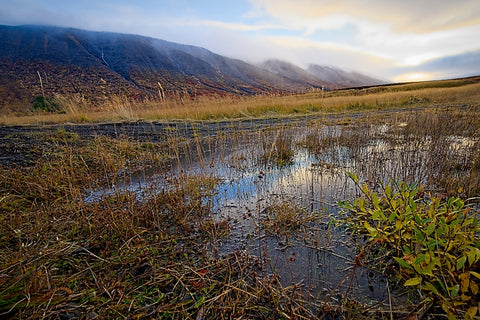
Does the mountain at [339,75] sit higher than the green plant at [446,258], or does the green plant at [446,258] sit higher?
the mountain at [339,75]

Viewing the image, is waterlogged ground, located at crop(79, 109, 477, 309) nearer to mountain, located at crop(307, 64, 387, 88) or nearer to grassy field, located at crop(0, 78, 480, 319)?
grassy field, located at crop(0, 78, 480, 319)

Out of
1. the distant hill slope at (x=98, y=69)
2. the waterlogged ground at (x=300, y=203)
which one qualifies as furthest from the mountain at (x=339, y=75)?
the waterlogged ground at (x=300, y=203)

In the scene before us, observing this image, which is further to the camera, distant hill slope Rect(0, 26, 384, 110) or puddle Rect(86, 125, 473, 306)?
distant hill slope Rect(0, 26, 384, 110)

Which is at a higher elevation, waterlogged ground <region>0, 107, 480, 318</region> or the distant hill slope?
the distant hill slope

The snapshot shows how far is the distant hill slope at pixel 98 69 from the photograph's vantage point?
44.8 meters

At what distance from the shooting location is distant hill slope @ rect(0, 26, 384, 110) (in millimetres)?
44812

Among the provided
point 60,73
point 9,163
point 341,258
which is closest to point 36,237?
point 341,258

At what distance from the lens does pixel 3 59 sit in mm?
56531

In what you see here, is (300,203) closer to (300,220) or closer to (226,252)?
(300,220)

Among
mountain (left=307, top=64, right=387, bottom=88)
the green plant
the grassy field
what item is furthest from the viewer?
mountain (left=307, top=64, right=387, bottom=88)

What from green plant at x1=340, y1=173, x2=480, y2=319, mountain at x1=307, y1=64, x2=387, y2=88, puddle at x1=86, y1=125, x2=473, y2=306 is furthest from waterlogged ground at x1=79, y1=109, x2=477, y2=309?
mountain at x1=307, y1=64, x2=387, y2=88

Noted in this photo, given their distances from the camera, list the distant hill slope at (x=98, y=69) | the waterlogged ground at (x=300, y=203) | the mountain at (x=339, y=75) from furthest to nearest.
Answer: the mountain at (x=339, y=75) → the distant hill slope at (x=98, y=69) → the waterlogged ground at (x=300, y=203)

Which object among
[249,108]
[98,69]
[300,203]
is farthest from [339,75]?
[300,203]

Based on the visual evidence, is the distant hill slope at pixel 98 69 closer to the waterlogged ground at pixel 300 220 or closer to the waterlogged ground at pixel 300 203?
the waterlogged ground at pixel 300 203
